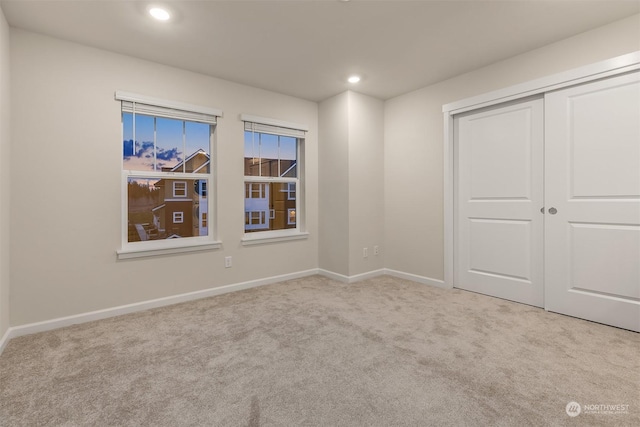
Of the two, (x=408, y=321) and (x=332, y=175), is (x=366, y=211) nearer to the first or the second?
(x=332, y=175)

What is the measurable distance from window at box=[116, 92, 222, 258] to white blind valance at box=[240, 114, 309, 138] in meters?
0.37

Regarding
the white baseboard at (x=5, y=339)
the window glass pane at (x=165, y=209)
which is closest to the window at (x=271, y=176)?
the window glass pane at (x=165, y=209)

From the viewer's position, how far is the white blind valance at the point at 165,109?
291 centimetres

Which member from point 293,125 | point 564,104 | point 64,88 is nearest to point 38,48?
point 64,88

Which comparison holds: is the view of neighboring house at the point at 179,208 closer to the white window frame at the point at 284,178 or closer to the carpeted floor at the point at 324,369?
the white window frame at the point at 284,178

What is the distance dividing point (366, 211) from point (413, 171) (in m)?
0.79

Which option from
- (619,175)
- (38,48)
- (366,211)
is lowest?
(366,211)

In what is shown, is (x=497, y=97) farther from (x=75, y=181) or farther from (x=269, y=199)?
(x=75, y=181)

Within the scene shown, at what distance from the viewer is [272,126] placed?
391cm

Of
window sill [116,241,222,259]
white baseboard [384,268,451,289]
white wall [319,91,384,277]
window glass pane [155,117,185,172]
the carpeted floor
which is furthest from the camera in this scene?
white wall [319,91,384,277]

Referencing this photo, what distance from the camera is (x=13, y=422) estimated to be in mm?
1466

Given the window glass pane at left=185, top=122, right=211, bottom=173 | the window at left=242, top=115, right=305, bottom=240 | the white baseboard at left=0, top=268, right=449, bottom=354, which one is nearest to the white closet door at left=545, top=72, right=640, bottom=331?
the white baseboard at left=0, top=268, right=449, bottom=354

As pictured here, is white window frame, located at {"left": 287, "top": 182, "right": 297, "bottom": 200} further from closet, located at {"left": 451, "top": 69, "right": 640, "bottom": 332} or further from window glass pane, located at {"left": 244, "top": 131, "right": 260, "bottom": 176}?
closet, located at {"left": 451, "top": 69, "right": 640, "bottom": 332}

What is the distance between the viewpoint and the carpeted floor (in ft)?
4.96
